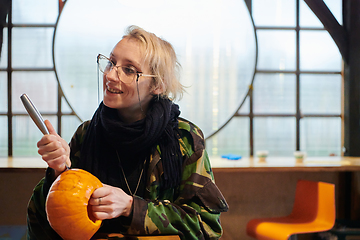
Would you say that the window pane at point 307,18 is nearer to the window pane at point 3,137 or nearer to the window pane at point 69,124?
the window pane at point 69,124

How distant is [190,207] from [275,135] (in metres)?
2.14

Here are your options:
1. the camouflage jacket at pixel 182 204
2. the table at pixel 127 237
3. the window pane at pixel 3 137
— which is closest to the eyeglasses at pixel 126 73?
the camouflage jacket at pixel 182 204

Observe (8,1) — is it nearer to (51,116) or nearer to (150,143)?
(51,116)

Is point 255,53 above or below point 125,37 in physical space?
above

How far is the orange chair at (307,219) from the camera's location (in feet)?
7.29

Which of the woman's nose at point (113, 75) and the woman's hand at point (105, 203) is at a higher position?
the woman's nose at point (113, 75)

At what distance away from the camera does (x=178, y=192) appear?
1.33 metres

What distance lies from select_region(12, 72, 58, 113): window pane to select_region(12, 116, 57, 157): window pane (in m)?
0.10

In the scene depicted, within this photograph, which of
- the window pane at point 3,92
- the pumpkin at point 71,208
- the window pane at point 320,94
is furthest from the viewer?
the window pane at point 320,94

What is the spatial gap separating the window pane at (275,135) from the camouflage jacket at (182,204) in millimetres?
1818

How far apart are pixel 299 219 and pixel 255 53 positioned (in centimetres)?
155

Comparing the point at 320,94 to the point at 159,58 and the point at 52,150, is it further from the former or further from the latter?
the point at 52,150

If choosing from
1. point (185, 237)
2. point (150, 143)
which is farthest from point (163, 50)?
point (185, 237)

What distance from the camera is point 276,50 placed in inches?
121
